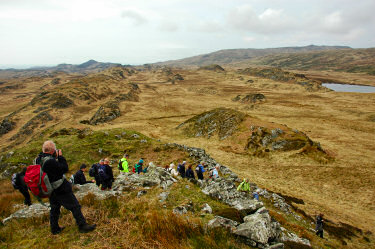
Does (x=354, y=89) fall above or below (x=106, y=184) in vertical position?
above

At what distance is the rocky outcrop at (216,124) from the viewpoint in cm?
4220

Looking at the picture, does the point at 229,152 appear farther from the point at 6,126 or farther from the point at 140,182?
Answer: the point at 6,126

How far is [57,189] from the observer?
6035mm

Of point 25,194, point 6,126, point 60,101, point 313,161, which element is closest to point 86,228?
point 25,194

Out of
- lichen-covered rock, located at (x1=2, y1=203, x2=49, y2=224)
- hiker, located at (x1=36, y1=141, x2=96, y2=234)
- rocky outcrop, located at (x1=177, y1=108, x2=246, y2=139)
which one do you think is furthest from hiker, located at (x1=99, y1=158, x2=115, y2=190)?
rocky outcrop, located at (x1=177, y1=108, x2=246, y2=139)

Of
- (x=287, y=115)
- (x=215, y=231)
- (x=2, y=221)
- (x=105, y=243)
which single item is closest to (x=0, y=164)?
(x=2, y=221)

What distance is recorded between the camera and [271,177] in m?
25.7

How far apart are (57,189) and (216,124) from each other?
4115cm

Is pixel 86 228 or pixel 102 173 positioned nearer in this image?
pixel 86 228

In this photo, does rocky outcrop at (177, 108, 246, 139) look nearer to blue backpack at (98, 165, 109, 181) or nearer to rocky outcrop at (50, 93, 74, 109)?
blue backpack at (98, 165, 109, 181)

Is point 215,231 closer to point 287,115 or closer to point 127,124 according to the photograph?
point 127,124

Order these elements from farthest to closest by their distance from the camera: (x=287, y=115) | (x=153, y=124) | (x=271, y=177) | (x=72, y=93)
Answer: (x=72, y=93)
(x=287, y=115)
(x=153, y=124)
(x=271, y=177)

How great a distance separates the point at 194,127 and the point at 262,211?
134 ft

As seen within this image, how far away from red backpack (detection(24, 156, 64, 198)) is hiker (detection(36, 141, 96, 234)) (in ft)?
0.40
